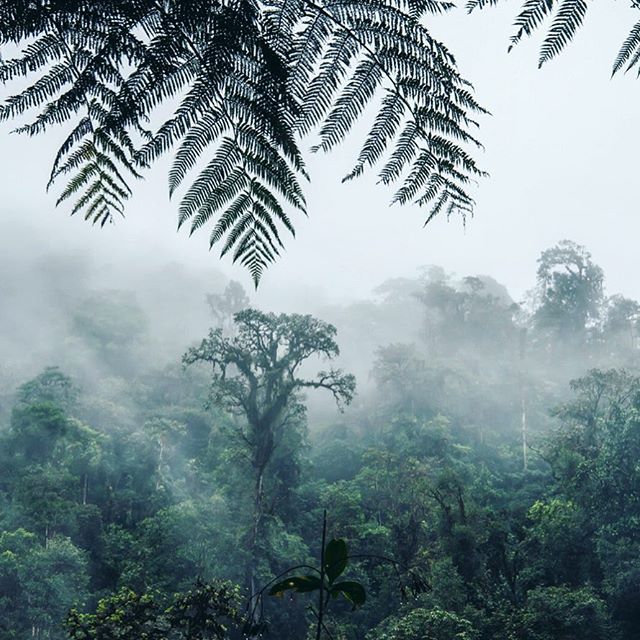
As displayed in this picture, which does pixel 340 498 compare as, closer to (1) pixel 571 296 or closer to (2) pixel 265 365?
(2) pixel 265 365

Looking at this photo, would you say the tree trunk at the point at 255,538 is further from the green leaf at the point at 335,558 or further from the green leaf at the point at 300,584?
the green leaf at the point at 335,558

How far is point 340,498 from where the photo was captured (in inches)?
827

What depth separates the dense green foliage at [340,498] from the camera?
12555 millimetres

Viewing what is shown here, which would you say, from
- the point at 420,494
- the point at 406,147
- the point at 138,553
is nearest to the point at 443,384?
the point at 420,494

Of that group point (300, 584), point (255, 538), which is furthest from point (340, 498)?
point (300, 584)

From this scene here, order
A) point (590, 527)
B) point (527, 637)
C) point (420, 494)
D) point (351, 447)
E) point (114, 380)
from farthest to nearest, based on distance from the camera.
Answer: point (114, 380), point (351, 447), point (420, 494), point (590, 527), point (527, 637)

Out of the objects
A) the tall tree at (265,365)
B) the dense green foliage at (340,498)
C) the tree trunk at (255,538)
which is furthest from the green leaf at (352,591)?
the tall tree at (265,365)

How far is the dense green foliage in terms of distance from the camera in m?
12.6

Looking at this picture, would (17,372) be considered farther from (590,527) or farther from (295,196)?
(295,196)

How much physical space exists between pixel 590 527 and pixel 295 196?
58.7ft

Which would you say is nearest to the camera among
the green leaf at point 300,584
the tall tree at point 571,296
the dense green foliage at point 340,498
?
the green leaf at point 300,584

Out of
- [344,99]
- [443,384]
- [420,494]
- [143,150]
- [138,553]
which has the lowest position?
[138,553]

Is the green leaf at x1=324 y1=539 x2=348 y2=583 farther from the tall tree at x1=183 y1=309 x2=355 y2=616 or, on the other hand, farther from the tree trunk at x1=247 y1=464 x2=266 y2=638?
the tall tree at x1=183 y1=309 x2=355 y2=616

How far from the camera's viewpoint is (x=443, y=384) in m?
34.9
